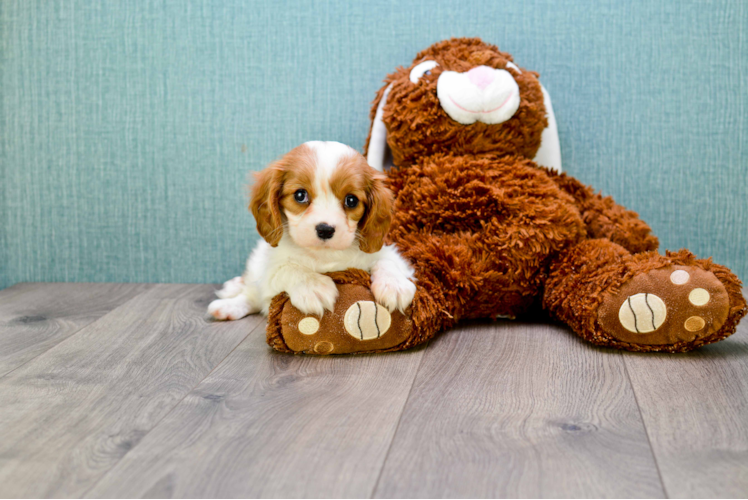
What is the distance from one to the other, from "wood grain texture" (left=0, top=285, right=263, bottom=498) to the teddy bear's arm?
2.81 feet

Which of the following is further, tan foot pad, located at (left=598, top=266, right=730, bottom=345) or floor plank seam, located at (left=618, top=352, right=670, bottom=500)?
tan foot pad, located at (left=598, top=266, right=730, bottom=345)

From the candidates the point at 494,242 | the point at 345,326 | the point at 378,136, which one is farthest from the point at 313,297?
the point at 378,136

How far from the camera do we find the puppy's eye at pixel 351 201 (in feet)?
4.06

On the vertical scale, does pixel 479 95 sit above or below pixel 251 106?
above

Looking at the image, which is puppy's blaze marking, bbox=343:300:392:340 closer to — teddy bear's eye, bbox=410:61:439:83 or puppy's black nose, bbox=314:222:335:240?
puppy's black nose, bbox=314:222:335:240

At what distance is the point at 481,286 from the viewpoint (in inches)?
56.4

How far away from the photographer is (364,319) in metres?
1.25

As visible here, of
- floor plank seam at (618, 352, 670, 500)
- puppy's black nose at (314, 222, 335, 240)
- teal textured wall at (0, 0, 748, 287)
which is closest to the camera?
floor plank seam at (618, 352, 670, 500)

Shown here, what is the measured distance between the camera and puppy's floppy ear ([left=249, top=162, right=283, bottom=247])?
124cm

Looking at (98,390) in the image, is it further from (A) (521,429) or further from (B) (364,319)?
(A) (521,429)

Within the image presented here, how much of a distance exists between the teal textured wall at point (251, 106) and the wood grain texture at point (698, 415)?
676 millimetres

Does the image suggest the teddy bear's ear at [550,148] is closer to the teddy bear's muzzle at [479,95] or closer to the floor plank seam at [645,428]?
the teddy bear's muzzle at [479,95]

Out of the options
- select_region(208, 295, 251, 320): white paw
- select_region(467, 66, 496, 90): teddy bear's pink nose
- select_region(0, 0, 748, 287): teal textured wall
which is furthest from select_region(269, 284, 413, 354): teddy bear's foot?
select_region(0, 0, 748, 287): teal textured wall

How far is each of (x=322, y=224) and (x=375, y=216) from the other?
12cm
